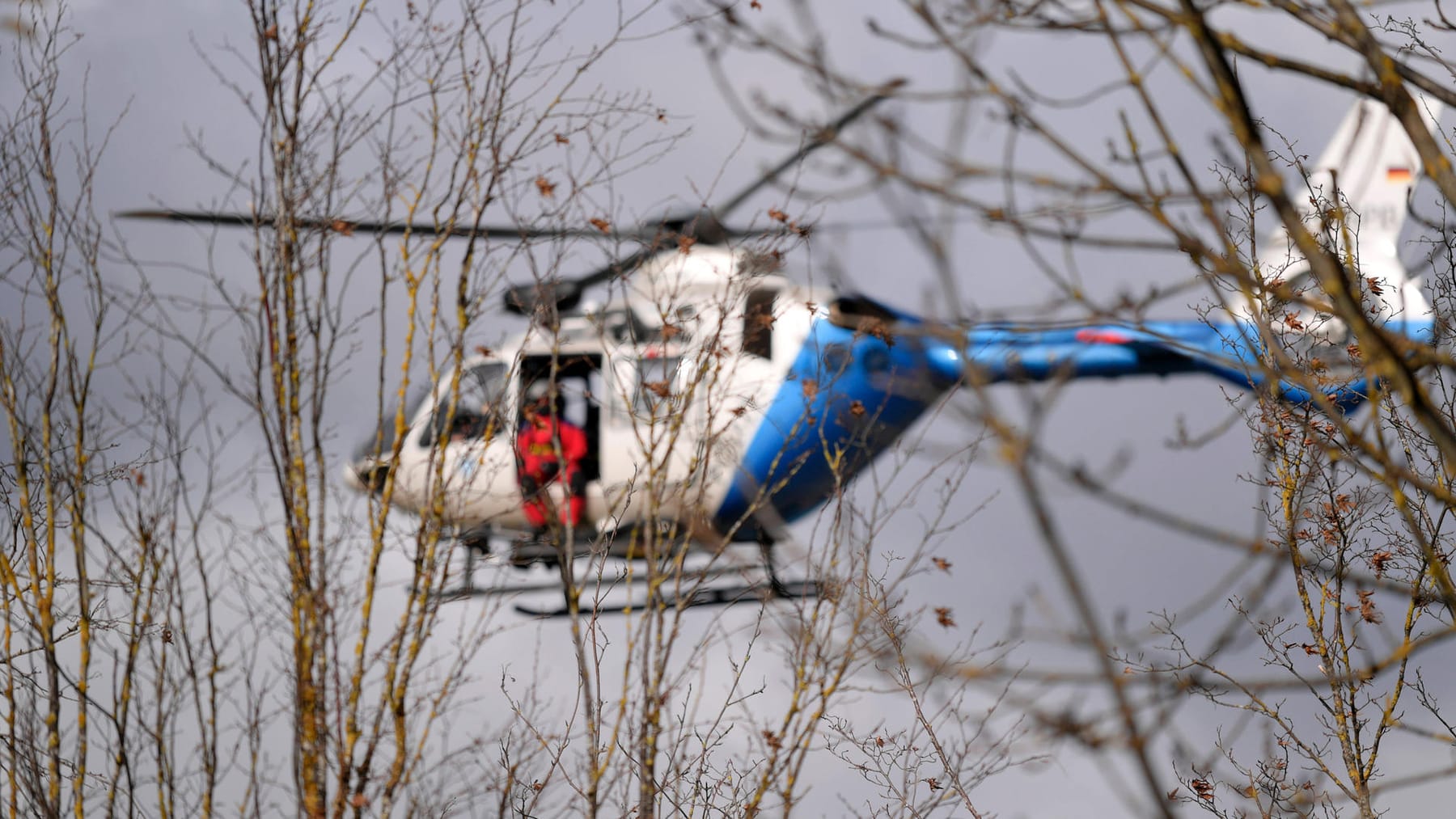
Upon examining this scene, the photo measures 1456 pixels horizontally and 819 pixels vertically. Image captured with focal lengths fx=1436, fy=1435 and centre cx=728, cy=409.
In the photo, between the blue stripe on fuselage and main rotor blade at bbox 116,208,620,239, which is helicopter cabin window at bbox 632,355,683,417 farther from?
the blue stripe on fuselage

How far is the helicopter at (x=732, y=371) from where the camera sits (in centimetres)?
288

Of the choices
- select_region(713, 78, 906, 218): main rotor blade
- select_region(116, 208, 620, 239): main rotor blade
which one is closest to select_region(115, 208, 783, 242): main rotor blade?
select_region(116, 208, 620, 239): main rotor blade

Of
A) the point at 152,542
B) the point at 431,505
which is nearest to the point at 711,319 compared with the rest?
the point at 431,505

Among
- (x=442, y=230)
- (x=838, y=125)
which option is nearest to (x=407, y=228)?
(x=442, y=230)

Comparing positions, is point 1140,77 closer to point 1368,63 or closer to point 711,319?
point 1368,63

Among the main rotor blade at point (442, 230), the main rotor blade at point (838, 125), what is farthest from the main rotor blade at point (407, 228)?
the main rotor blade at point (838, 125)

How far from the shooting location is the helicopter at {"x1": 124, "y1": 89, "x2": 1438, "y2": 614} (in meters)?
2.88

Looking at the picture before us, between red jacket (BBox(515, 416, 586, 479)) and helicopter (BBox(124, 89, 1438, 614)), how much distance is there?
9cm

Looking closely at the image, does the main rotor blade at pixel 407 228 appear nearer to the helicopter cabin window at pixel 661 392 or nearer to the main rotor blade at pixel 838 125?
the helicopter cabin window at pixel 661 392

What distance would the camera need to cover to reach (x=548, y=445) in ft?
23.9

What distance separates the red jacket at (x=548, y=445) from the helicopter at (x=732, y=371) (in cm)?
9

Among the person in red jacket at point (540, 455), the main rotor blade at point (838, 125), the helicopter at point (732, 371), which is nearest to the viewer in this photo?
the main rotor blade at point (838, 125)

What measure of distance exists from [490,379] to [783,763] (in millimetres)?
5991

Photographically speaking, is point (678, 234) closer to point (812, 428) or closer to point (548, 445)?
point (548, 445)
